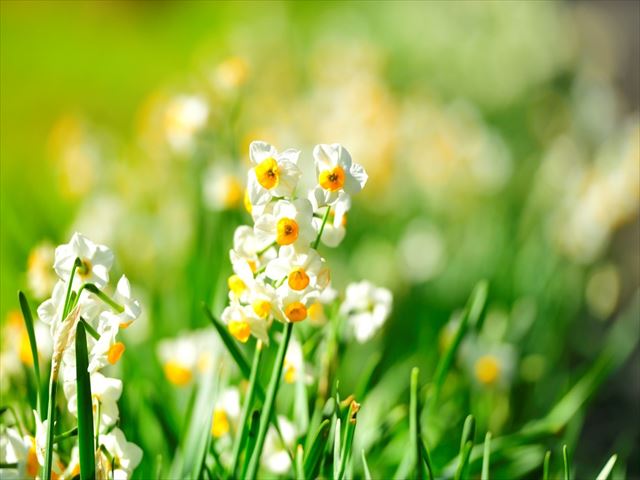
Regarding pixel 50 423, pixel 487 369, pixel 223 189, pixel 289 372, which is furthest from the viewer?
pixel 223 189

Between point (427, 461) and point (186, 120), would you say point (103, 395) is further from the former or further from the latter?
point (186, 120)

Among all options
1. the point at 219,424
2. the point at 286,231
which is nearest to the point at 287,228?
the point at 286,231

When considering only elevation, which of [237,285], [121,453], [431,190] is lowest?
[121,453]

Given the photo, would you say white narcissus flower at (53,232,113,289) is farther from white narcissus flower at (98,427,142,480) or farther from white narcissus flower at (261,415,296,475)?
white narcissus flower at (261,415,296,475)

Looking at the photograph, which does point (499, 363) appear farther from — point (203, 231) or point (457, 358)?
point (203, 231)

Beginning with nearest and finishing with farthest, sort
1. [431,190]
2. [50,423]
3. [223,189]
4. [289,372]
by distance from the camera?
1. [50,423]
2. [289,372]
3. [223,189]
4. [431,190]

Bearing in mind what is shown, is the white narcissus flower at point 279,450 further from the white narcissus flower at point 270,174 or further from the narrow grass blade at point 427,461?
the white narcissus flower at point 270,174

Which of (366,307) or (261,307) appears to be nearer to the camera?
(261,307)
